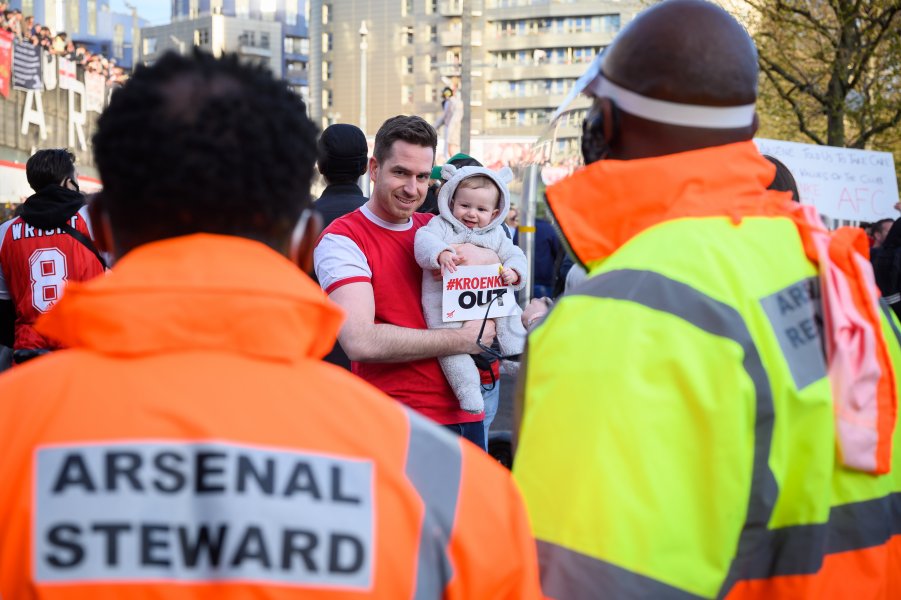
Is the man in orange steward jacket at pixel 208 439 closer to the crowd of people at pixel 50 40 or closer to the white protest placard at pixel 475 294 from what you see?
the white protest placard at pixel 475 294

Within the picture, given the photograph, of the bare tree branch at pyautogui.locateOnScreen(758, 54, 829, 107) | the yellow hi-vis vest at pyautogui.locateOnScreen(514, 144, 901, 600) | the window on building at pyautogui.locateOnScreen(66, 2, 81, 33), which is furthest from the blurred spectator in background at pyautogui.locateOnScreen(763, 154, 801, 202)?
the window on building at pyautogui.locateOnScreen(66, 2, 81, 33)

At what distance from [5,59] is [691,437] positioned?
786 inches

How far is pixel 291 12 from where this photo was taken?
136 metres

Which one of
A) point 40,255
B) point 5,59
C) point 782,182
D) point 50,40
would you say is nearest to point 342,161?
point 40,255

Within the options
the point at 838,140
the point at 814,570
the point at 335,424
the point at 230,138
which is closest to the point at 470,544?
the point at 335,424

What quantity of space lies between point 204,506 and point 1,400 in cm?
28

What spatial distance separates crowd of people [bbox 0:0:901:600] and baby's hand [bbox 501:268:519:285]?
2158 millimetres

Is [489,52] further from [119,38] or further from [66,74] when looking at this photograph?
[66,74]

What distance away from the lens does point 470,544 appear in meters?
1.35

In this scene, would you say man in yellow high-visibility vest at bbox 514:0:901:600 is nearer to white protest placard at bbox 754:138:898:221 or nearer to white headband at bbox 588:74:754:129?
white headband at bbox 588:74:754:129

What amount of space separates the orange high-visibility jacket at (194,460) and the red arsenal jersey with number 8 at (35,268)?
458 cm

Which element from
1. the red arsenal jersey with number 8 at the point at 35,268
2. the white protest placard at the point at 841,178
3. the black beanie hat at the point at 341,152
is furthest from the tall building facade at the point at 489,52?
the black beanie hat at the point at 341,152

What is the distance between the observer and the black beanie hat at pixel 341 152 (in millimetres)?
4965

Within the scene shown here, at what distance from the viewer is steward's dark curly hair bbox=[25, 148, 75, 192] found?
5.82 metres
